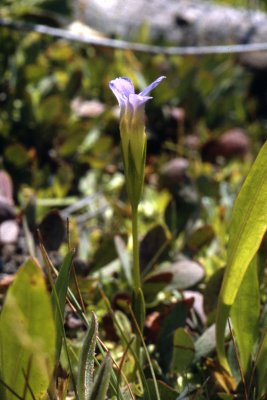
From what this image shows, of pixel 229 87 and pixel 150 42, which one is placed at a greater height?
pixel 150 42

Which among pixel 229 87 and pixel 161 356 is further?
pixel 229 87

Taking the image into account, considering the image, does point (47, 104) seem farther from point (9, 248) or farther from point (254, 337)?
point (254, 337)

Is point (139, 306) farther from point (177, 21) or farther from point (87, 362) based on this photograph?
point (177, 21)

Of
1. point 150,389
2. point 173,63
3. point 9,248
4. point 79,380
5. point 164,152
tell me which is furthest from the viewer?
point 173,63

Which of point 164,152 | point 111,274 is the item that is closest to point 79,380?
point 111,274

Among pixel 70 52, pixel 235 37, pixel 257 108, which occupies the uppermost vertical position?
pixel 70 52

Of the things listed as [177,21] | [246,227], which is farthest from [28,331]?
[177,21]

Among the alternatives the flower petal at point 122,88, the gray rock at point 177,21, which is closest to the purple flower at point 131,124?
the flower petal at point 122,88
